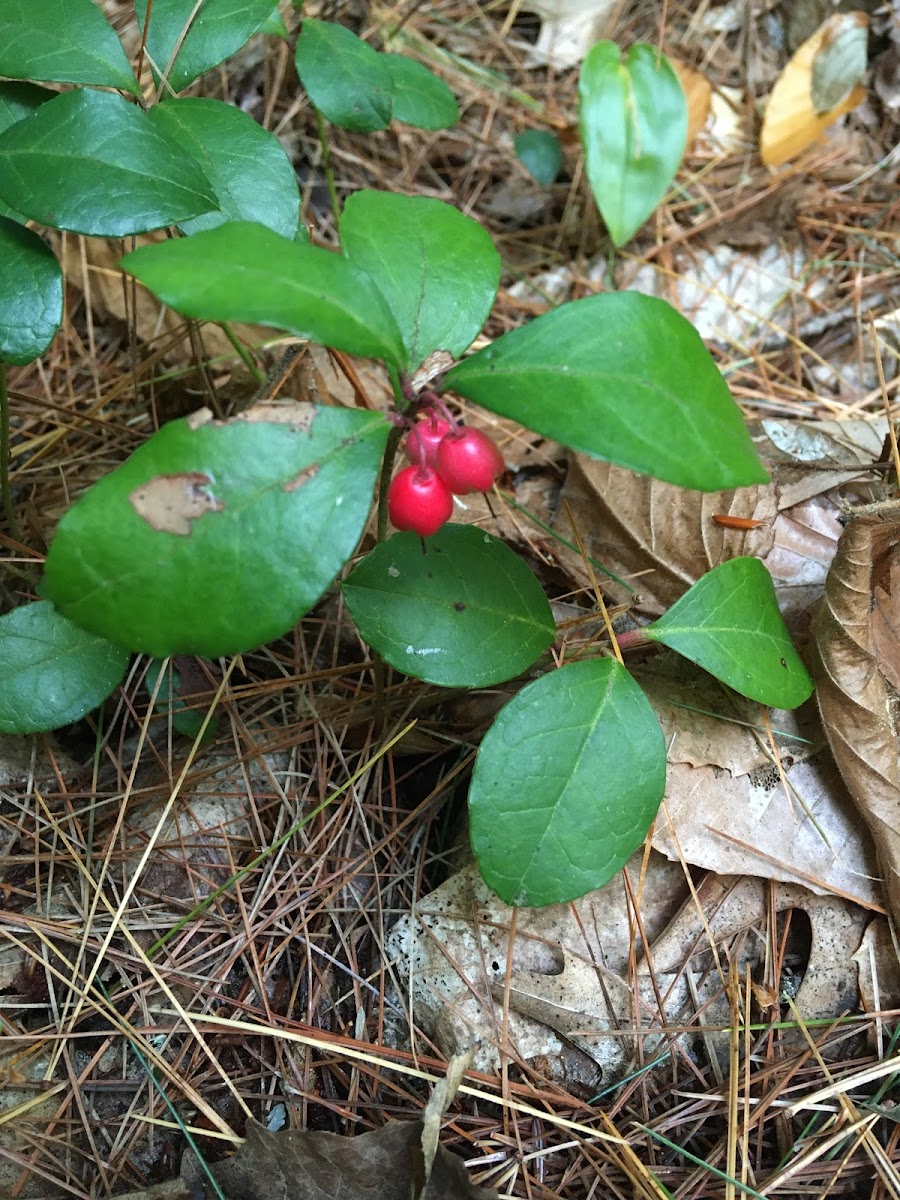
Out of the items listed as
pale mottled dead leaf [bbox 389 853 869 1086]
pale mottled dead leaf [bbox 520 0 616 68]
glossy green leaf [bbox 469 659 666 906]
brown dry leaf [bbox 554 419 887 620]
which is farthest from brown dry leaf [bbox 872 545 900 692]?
pale mottled dead leaf [bbox 520 0 616 68]

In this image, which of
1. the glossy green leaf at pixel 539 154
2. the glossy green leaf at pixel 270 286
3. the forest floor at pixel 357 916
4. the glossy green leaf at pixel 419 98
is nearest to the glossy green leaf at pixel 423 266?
the glossy green leaf at pixel 270 286

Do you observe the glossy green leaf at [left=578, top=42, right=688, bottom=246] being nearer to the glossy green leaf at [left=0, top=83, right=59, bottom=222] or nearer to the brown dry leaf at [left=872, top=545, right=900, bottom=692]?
the brown dry leaf at [left=872, top=545, right=900, bottom=692]

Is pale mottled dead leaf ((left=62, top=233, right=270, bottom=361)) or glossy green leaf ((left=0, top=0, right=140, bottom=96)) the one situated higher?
glossy green leaf ((left=0, top=0, right=140, bottom=96))

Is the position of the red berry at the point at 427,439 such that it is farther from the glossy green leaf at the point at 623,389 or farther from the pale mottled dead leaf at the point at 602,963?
the pale mottled dead leaf at the point at 602,963

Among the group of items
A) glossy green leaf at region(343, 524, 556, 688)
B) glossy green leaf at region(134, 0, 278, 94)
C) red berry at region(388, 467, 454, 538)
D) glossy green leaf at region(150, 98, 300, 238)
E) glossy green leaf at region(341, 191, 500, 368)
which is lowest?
glossy green leaf at region(343, 524, 556, 688)

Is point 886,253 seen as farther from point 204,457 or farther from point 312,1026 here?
point 312,1026

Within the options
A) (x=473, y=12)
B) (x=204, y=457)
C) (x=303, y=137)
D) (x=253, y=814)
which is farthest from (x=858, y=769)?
(x=473, y=12)

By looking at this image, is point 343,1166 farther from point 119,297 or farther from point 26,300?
point 119,297
